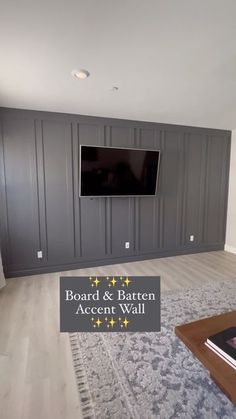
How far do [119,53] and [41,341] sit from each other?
8.45 ft

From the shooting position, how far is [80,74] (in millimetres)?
2070

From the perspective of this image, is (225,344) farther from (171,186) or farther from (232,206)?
(232,206)

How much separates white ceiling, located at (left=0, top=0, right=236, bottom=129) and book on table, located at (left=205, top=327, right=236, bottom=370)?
2054 millimetres

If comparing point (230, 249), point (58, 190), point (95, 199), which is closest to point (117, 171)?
point (95, 199)

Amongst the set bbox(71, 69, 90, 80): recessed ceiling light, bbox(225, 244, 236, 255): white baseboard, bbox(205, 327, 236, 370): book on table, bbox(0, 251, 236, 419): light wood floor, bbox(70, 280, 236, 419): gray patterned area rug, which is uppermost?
bbox(71, 69, 90, 80): recessed ceiling light

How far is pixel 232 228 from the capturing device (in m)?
4.32

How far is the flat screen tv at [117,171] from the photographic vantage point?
3184 mm

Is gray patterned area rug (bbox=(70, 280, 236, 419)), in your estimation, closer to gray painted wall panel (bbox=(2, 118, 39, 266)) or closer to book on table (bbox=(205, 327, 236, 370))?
book on table (bbox=(205, 327, 236, 370))

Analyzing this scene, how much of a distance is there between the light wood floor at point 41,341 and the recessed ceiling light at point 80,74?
2474mm

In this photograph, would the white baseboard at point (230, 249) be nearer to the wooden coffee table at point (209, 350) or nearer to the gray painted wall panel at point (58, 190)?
the wooden coffee table at point (209, 350)

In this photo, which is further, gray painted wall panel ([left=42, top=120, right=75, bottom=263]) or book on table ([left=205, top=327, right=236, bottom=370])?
gray painted wall panel ([left=42, top=120, right=75, bottom=263])

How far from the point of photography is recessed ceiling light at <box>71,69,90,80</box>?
2.03m

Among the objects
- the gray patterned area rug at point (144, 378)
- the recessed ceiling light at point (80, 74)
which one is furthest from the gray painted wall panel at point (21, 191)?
the gray patterned area rug at point (144, 378)

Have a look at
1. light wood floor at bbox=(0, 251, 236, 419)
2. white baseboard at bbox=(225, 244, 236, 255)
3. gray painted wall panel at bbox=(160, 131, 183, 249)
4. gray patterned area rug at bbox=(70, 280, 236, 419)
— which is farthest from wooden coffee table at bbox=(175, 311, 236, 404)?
white baseboard at bbox=(225, 244, 236, 255)
